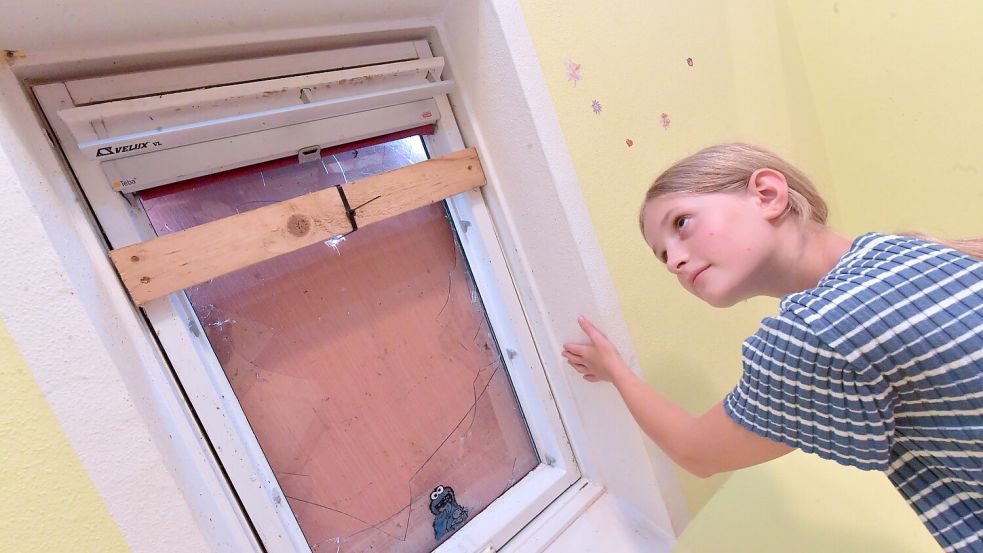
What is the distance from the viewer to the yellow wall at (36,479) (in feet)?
1.37

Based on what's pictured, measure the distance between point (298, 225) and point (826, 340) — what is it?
67 centimetres

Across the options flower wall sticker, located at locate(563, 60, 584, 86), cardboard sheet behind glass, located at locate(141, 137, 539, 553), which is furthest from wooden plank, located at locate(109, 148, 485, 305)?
flower wall sticker, located at locate(563, 60, 584, 86)

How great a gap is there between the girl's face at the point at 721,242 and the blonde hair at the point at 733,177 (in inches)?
0.6

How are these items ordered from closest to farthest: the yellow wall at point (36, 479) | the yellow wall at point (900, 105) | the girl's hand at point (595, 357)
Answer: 1. the yellow wall at point (36, 479)
2. the girl's hand at point (595, 357)
3. the yellow wall at point (900, 105)

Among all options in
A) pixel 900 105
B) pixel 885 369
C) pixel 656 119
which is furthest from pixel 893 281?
pixel 900 105

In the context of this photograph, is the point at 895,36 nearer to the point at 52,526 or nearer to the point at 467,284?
the point at 467,284

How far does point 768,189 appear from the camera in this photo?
68 cm

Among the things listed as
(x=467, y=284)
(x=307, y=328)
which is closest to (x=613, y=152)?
(x=467, y=284)

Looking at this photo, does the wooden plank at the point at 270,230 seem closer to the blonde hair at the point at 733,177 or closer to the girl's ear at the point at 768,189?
the blonde hair at the point at 733,177

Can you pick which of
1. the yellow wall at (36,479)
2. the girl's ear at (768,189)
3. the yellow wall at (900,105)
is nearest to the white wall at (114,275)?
the yellow wall at (36,479)

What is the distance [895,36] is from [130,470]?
5.96 feet

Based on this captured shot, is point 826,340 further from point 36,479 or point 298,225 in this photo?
point 36,479

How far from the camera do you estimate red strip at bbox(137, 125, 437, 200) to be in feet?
2.18

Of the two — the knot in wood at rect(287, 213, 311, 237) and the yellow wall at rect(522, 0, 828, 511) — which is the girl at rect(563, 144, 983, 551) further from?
the knot in wood at rect(287, 213, 311, 237)
